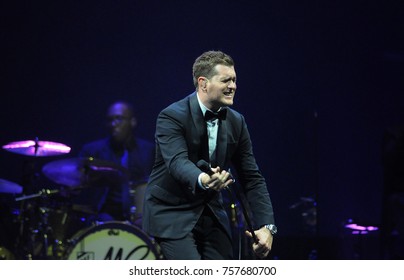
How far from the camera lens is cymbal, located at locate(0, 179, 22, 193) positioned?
5.24 meters

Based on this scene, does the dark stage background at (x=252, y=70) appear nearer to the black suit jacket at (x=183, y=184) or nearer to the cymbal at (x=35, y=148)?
the cymbal at (x=35, y=148)

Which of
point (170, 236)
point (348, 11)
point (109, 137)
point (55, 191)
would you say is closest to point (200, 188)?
point (170, 236)

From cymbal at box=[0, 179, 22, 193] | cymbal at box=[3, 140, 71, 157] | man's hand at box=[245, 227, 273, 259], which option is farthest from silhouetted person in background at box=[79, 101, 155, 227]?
man's hand at box=[245, 227, 273, 259]

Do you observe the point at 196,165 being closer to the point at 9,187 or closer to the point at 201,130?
the point at 201,130

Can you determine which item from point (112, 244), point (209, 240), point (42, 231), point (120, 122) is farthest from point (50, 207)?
point (209, 240)

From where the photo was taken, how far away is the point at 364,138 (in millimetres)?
6066

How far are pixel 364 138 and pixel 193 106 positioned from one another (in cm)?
327

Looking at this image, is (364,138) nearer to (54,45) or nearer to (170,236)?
(54,45)

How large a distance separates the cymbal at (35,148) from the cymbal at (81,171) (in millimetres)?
165

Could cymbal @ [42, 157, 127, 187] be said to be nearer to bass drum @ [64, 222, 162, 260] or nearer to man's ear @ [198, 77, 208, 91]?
bass drum @ [64, 222, 162, 260]

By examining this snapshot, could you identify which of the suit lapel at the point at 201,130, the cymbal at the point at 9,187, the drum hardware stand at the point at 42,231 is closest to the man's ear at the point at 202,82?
the suit lapel at the point at 201,130

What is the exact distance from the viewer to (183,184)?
9.82 feet

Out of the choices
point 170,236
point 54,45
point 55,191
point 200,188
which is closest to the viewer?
point 200,188

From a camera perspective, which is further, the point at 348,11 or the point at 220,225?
the point at 348,11
